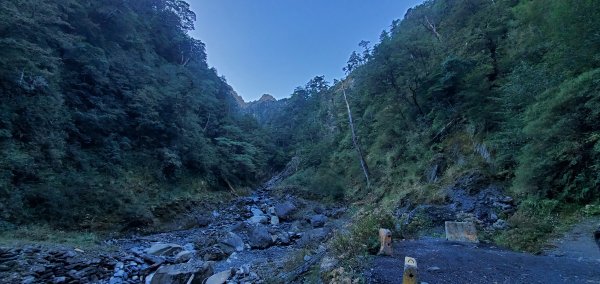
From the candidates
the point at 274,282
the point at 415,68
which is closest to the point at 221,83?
the point at 415,68

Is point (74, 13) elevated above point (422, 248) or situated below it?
above

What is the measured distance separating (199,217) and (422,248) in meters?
12.7

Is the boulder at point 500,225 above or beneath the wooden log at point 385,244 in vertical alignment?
beneath

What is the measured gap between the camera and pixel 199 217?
15.5 m

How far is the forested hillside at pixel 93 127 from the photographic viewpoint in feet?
33.7

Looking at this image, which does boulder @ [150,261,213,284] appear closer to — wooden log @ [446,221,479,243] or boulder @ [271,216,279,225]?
wooden log @ [446,221,479,243]

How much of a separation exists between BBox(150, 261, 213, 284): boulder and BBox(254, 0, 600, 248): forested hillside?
21.2 ft

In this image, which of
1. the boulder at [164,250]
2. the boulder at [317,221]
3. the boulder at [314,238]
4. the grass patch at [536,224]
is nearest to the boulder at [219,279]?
the boulder at [314,238]

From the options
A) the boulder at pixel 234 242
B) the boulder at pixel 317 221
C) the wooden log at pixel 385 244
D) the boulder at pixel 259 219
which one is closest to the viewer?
the wooden log at pixel 385 244

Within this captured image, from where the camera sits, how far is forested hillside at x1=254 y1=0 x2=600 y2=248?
21.5 feet

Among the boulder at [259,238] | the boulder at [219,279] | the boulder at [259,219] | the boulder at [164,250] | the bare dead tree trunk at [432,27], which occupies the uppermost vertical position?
the bare dead tree trunk at [432,27]

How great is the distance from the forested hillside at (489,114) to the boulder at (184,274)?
21.2ft

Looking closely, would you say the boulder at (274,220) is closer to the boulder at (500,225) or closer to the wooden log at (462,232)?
the wooden log at (462,232)

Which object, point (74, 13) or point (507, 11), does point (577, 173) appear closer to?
point (507, 11)
